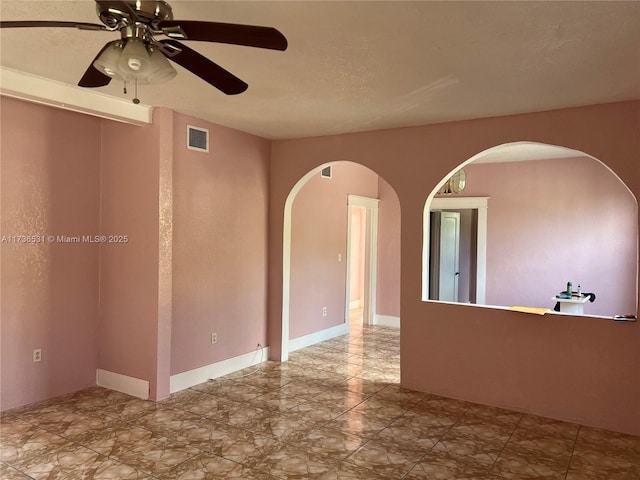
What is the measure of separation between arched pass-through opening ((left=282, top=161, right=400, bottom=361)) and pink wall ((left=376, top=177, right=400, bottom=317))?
8cm

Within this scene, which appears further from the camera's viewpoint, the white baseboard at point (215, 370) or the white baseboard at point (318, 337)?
the white baseboard at point (318, 337)

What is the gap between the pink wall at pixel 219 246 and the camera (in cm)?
437

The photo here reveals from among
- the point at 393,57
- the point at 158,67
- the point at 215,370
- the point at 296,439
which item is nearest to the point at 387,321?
the point at 215,370

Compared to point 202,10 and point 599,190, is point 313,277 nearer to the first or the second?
point 599,190

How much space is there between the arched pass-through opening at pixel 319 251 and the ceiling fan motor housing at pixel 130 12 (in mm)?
3415

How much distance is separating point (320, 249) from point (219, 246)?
6.22ft

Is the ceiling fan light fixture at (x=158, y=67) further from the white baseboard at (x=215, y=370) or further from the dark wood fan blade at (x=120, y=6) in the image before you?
the white baseboard at (x=215, y=370)

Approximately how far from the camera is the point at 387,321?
770 centimetres

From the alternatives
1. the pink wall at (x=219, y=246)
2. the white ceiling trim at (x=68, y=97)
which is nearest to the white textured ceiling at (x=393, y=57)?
the white ceiling trim at (x=68, y=97)

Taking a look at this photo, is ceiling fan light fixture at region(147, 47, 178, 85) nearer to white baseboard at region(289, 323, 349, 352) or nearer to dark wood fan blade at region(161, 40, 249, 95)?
dark wood fan blade at region(161, 40, 249, 95)

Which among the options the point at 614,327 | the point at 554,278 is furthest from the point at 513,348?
the point at 554,278

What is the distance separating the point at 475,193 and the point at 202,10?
17.4 ft

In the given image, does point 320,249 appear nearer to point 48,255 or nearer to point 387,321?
point 387,321

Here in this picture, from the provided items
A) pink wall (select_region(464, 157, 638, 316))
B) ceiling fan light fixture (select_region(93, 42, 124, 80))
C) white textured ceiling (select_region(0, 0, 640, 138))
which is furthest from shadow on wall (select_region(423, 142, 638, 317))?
ceiling fan light fixture (select_region(93, 42, 124, 80))
